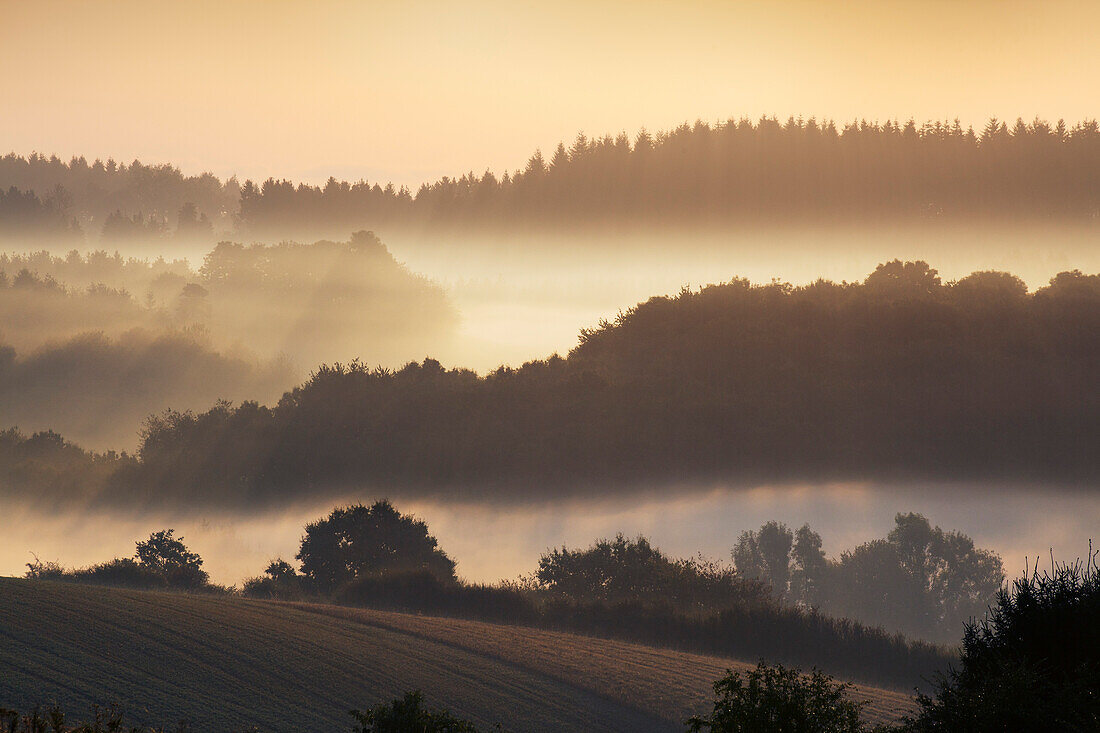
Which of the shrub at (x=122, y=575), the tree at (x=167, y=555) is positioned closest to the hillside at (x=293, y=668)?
the shrub at (x=122, y=575)

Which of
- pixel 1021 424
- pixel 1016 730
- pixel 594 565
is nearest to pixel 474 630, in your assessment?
pixel 594 565

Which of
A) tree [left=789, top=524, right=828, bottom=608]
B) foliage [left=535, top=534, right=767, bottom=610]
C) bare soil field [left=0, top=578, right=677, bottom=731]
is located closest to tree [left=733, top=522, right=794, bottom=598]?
tree [left=789, top=524, right=828, bottom=608]

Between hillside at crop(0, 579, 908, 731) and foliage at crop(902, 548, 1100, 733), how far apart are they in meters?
22.7

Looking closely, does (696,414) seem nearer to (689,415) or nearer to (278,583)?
(689,415)

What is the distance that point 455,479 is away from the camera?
15588cm

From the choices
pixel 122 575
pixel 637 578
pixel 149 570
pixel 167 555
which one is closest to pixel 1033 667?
pixel 637 578

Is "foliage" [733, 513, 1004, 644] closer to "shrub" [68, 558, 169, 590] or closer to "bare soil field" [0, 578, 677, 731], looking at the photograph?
"shrub" [68, 558, 169, 590]

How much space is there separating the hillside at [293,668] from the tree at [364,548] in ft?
87.5

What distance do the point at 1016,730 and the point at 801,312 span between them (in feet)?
416

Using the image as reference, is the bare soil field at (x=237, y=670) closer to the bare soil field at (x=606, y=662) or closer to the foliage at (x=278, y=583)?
the bare soil field at (x=606, y=662)

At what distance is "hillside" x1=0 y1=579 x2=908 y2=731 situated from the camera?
124 ft

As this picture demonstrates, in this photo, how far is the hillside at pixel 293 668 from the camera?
3784cm

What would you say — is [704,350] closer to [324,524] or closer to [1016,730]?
[324,524]

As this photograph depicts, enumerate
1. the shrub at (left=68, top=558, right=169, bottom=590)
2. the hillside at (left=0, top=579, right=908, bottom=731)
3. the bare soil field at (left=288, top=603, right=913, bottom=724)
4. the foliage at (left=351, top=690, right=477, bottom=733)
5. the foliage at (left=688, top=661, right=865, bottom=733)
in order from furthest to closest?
the shrub at (left=68, top=558, right=169, bottom=590) → the bare soil field at (left=288, top=603, right=913, bottom=724) → the hillside at (left=0, top=579, right=908, bottom=731) → the foliage at (left=351, top=690, right=477, bottom=733) → the foliage at (left=688, top=661, right=865, bottom=733)
